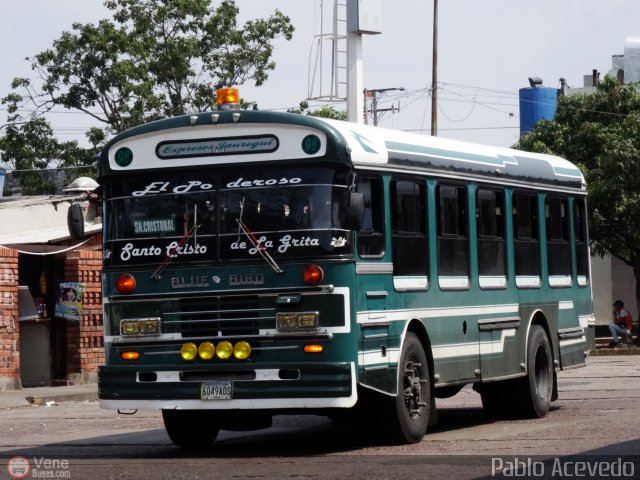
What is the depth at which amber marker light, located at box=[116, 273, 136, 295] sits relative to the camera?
13.2 m

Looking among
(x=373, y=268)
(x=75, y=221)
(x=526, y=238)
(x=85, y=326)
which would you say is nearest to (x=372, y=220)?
(x=373, y=268)

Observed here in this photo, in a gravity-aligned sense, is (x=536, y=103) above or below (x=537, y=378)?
above

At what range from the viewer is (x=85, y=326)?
1008 inches

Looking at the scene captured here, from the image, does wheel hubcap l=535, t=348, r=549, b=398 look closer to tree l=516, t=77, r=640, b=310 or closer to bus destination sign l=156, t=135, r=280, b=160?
bus destination sign l=156, t=135, r=280, b=160

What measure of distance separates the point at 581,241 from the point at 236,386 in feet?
23.5

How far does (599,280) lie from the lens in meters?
51.9

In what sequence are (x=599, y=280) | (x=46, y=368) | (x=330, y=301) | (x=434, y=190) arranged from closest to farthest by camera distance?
(x=330, y=301), (x=434, y=190), (x=46, y=368), (x=599, y=280)

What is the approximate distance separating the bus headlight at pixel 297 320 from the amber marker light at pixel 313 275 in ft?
0.86

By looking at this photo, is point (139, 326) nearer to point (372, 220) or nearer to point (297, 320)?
point (297, 320)

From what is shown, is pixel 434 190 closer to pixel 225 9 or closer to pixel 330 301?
pixel 330 301

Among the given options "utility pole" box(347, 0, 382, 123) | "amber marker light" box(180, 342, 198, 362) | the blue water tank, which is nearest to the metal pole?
"utility pole" box(347, 0, 382, 123)

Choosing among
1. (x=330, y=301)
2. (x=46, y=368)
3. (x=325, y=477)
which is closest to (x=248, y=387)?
(x=330, y=301)

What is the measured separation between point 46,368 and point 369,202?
13321 mm

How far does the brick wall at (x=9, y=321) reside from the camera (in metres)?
23.7
